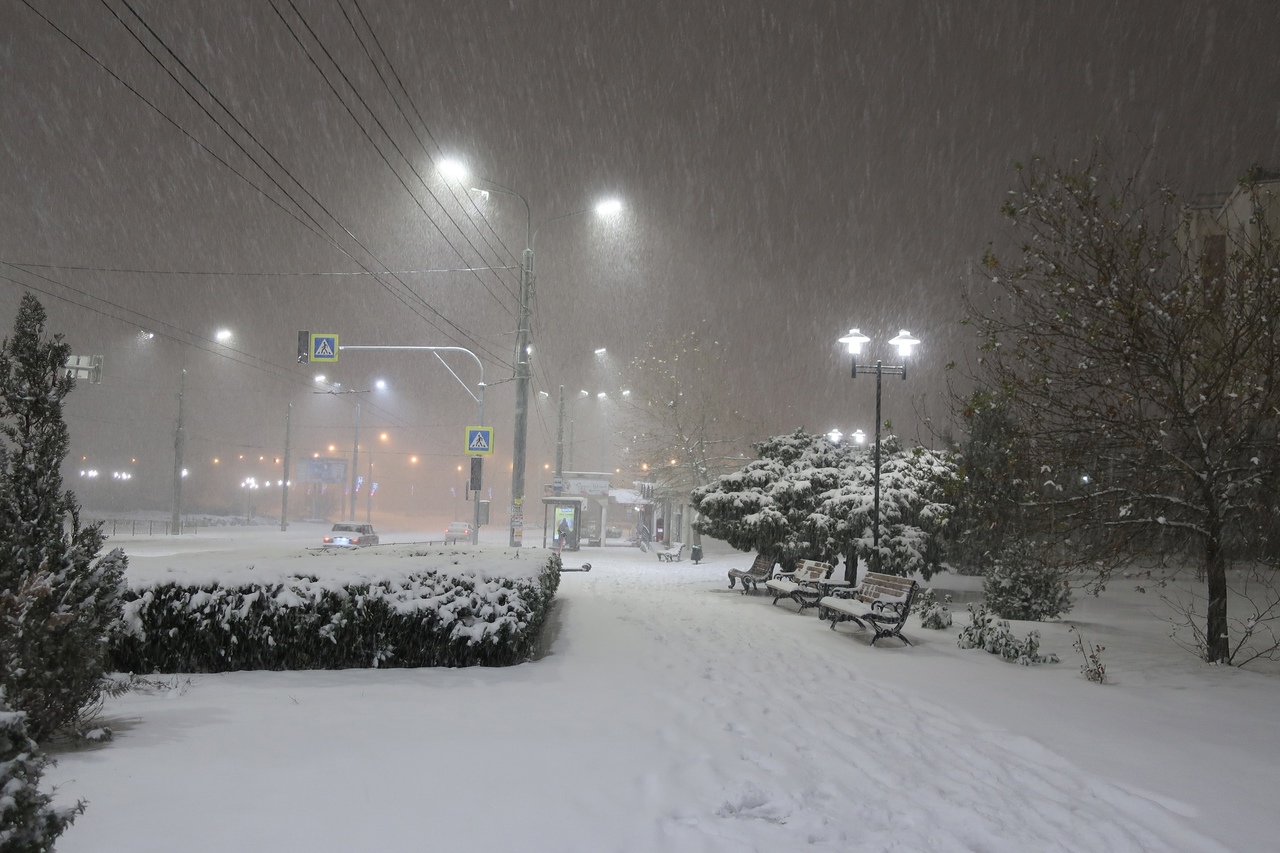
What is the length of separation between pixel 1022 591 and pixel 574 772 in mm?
12917

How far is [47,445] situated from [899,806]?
5.79 metres

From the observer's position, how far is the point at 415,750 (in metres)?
5.16

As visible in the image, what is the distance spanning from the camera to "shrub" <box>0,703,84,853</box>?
2.67 m

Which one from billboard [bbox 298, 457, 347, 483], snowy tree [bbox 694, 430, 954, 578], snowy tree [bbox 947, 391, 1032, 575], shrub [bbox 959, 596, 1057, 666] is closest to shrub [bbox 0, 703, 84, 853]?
shrub [bbox 959, 596, 1057, 666]

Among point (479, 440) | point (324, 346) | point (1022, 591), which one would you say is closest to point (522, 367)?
point (479, 440)

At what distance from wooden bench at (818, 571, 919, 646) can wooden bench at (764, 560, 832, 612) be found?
3.43 ft

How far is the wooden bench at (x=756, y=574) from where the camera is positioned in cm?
1850

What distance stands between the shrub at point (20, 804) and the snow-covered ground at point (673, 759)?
2.63ft

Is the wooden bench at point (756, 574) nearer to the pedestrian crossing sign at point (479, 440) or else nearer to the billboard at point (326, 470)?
the pedestrian crossing sign at point (479, 440)

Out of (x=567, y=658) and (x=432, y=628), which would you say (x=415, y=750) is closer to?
(x=432, y=628)

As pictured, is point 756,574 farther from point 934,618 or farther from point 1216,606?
point 1216,606

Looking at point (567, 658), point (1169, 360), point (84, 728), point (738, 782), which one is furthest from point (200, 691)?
point (1169, 360)

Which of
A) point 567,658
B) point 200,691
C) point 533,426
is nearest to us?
point 200,691

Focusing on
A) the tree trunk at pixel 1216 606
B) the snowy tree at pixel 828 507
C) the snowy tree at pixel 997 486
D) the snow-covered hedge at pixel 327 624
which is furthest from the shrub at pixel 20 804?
the snowy tree at pixel 828 507
